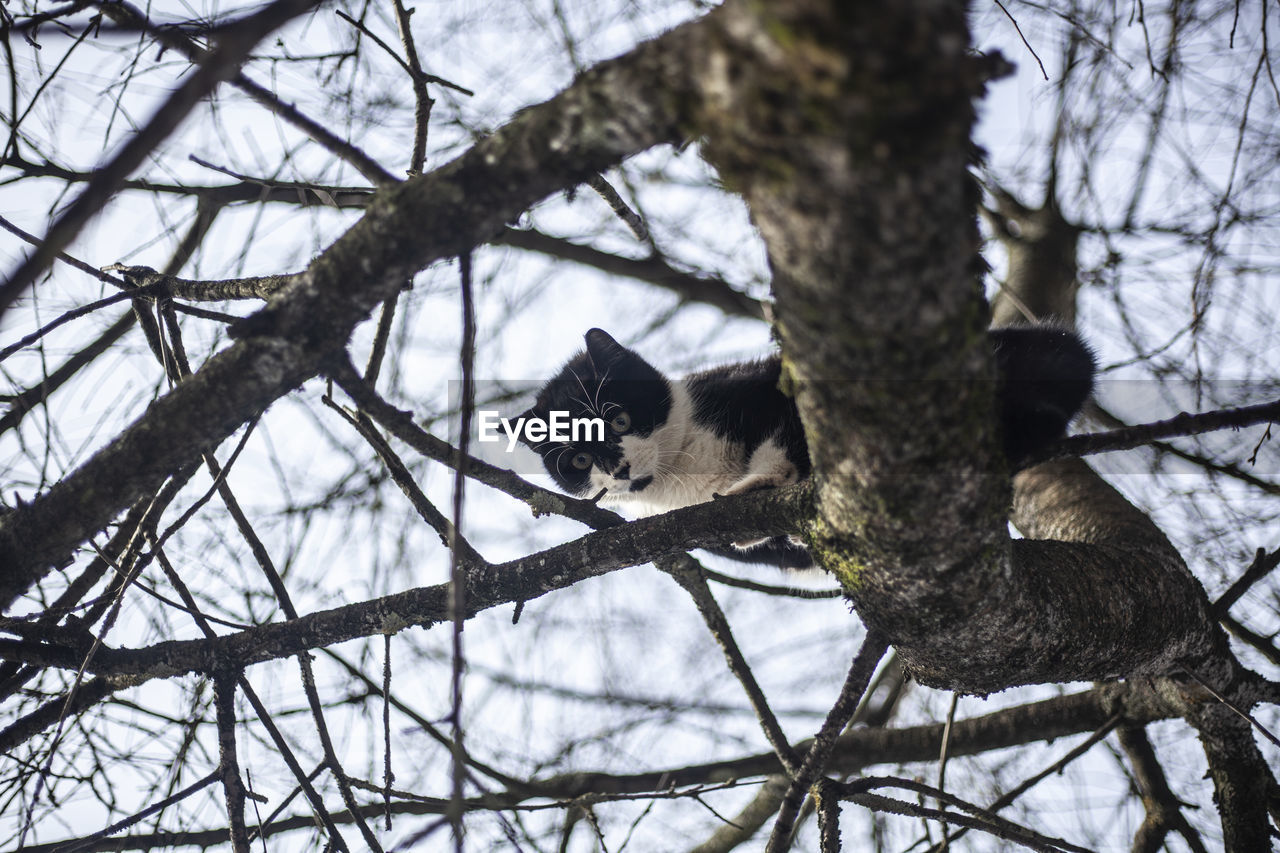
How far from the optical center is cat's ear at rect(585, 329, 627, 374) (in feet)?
6.93

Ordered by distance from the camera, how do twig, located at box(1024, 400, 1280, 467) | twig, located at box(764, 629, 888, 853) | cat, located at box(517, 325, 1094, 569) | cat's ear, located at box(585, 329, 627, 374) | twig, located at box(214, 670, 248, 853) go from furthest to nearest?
cat's ear, located at box(585, 329, 627, 374) → cat, located at box(517, 325, 1094, 569) → twig, located at box(764, 629, 888, 853) → twig, located at box(214, 670, 248, 853) → twig, located at box(1024, 400, 1280, 467)

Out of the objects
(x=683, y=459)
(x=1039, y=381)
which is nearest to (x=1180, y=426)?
(x=1039, y=381)

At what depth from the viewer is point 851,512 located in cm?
89

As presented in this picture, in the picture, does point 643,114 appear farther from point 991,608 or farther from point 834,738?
point 834,738

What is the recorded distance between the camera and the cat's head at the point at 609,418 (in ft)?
6.75

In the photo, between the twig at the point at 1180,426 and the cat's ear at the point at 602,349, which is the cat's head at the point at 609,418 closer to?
the cat's ear at the point at 602,349

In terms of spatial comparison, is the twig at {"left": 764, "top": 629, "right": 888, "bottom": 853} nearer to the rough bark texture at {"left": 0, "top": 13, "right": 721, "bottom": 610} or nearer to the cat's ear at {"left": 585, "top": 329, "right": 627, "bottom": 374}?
the rough bark texture at {"left": 0, "top": 13, "right": 721, "bottom": 610}

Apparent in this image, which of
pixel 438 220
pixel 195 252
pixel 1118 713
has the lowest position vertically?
pixel 438 220

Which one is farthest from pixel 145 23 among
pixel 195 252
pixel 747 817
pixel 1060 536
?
pixel 747 817

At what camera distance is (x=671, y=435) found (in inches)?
81.7


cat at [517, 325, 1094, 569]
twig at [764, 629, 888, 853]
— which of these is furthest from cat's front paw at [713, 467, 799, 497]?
twig at [764, 629, 888, 853]

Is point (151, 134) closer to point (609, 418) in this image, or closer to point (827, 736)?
point (827, 736)

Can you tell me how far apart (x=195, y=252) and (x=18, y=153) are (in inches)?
17.1

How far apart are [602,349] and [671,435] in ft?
0.99
